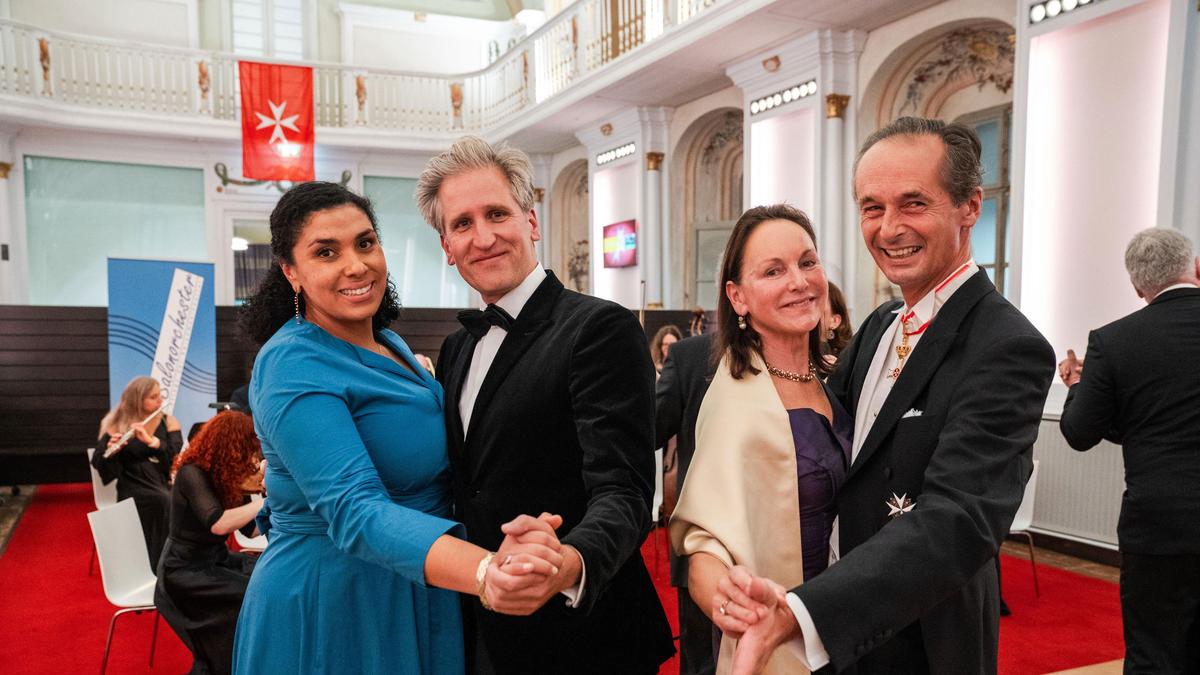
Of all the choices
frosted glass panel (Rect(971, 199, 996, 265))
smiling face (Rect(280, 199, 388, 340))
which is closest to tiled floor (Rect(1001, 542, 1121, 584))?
frosted glass panel (Rect(971, 199, 996, 265))

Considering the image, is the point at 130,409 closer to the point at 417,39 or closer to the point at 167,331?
the point at 167,331

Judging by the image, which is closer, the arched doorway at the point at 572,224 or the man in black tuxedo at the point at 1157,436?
the man in black tuxedo at the point at 1157,436

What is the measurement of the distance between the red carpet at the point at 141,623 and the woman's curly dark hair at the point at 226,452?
1.07 meters

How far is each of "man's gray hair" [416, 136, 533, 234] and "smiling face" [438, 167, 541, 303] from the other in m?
0.01

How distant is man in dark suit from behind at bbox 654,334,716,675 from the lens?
2.16m

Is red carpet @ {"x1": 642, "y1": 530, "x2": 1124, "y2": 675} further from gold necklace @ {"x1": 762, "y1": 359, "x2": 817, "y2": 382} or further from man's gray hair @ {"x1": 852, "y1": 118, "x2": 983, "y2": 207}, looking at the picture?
man's gray hair @ {"x1": 852, "y1": 118, "x2": 983, "y2": 207}

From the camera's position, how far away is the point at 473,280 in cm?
170

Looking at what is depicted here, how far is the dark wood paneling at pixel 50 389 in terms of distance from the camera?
864 centimetres

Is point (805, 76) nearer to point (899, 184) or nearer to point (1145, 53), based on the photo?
point (1145, 53)

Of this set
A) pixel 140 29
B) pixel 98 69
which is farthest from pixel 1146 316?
pixel 140 29

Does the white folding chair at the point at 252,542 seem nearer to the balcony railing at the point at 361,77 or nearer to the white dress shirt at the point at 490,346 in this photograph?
the white dress shirt at the point at 490,346

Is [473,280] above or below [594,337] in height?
above

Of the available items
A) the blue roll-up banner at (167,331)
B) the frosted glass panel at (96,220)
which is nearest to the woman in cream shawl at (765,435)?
the blue roll-up banner at (167,331)

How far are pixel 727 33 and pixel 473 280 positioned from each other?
690cm
